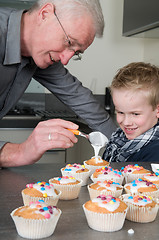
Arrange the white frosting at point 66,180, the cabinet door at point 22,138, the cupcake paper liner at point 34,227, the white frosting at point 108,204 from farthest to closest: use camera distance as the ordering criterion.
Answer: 1. the cabinet door at point 22,138
2. the white frosting at point 66,180
3. the white frosting at point 108,204
4. the cupcake paper liner at point 34,227

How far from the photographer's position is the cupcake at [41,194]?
3.48 ft

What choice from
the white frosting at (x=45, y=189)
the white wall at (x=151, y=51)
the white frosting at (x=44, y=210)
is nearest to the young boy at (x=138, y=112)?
the white frosting at (x=45, y=189)

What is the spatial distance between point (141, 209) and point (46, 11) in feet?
3.37

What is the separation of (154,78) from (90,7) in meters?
0.50

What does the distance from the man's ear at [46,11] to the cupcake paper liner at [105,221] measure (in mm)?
996

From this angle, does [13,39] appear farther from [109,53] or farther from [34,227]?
[109,53]

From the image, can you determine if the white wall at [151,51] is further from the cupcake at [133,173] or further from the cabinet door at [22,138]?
the cupcake at [133,173]

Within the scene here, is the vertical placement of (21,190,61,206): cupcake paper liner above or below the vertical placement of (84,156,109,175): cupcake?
above

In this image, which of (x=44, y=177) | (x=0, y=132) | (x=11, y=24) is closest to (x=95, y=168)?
(x=44, y=177)

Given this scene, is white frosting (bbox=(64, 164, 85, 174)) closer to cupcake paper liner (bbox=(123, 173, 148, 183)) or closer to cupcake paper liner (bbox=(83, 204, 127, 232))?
cupcake paper liner (bbox=(123, 173, 148, 183))

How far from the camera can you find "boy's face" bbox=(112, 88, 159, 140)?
1723mm

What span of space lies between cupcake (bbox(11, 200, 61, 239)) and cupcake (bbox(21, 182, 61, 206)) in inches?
5.7

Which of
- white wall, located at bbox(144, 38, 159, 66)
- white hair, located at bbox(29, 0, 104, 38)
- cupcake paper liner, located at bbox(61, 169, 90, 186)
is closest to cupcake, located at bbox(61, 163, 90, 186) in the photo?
cupcake paper liner, located at bbox(61, 169, 90, 186)

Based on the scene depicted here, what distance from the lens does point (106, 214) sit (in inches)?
36.7
